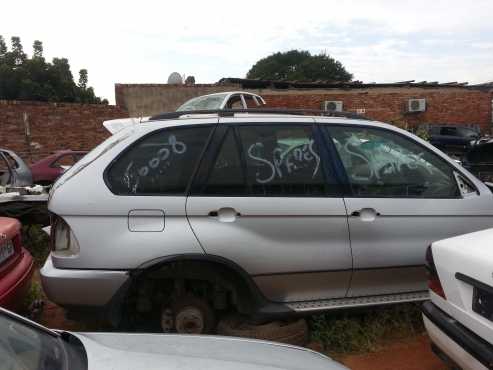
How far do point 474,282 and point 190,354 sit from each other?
145cm

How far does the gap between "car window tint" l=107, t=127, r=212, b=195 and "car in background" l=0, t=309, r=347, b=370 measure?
122 centimetres

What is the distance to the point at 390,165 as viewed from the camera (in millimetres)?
3492

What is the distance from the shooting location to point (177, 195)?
306cm

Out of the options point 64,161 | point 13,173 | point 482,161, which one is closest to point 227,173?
point 482,161

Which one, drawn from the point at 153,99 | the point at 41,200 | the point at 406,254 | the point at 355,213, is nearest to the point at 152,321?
the point at 355,213

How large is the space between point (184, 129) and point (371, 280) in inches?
66.8

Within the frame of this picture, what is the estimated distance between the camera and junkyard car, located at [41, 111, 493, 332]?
297cm

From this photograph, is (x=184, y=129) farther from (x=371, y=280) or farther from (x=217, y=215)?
Result: (x=371, y=280)

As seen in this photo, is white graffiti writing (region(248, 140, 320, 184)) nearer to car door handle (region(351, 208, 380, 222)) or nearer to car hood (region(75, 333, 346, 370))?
car door handle (region(351, 208, 380, 222))

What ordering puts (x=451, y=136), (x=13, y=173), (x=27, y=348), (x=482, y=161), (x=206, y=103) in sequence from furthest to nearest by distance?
(x=451, y=136), (x=206, y=103), (x=13, y=173), (x=482, y=161), (x=27, y=348)

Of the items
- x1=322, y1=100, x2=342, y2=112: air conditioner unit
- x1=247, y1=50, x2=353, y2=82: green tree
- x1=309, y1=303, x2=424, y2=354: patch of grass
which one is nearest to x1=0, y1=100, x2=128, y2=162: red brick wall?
x1=322, y1=100, x2=342, y2=112: air conditioner unit

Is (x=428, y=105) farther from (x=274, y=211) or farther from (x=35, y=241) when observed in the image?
(x=274, y=211)

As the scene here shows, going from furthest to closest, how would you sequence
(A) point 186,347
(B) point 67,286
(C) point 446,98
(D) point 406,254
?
(C) point 446,98 → (D) point 406,254 → (B) point 67,286 → (A) point 186,347

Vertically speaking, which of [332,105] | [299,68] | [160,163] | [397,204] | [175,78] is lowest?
[397,204]
